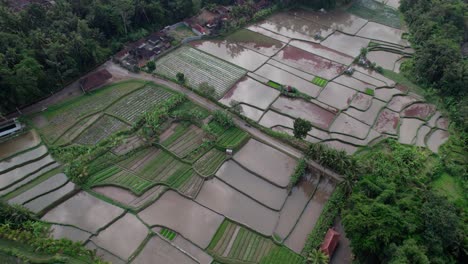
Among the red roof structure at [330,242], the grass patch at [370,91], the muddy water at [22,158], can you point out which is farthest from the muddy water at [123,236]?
the grass patch at [370,91]

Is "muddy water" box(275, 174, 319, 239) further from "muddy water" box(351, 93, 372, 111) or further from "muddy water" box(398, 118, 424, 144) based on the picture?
"muddy water" box(351, 93, 372, 111)

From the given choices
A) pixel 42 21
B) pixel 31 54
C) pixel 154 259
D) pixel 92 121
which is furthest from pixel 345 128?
pixel 42 21

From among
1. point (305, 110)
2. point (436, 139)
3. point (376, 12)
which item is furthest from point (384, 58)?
point (305, 110)

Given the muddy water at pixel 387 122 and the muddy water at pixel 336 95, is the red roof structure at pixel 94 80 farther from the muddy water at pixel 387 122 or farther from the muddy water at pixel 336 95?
the muddy water at pixel 387 122

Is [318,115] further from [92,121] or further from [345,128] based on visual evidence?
[92,121]

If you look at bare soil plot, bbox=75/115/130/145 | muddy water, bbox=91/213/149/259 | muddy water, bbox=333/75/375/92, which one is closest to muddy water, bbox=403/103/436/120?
muddy water, bbox=333/75/375/92

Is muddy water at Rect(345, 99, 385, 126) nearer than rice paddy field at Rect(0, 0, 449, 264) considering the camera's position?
No
